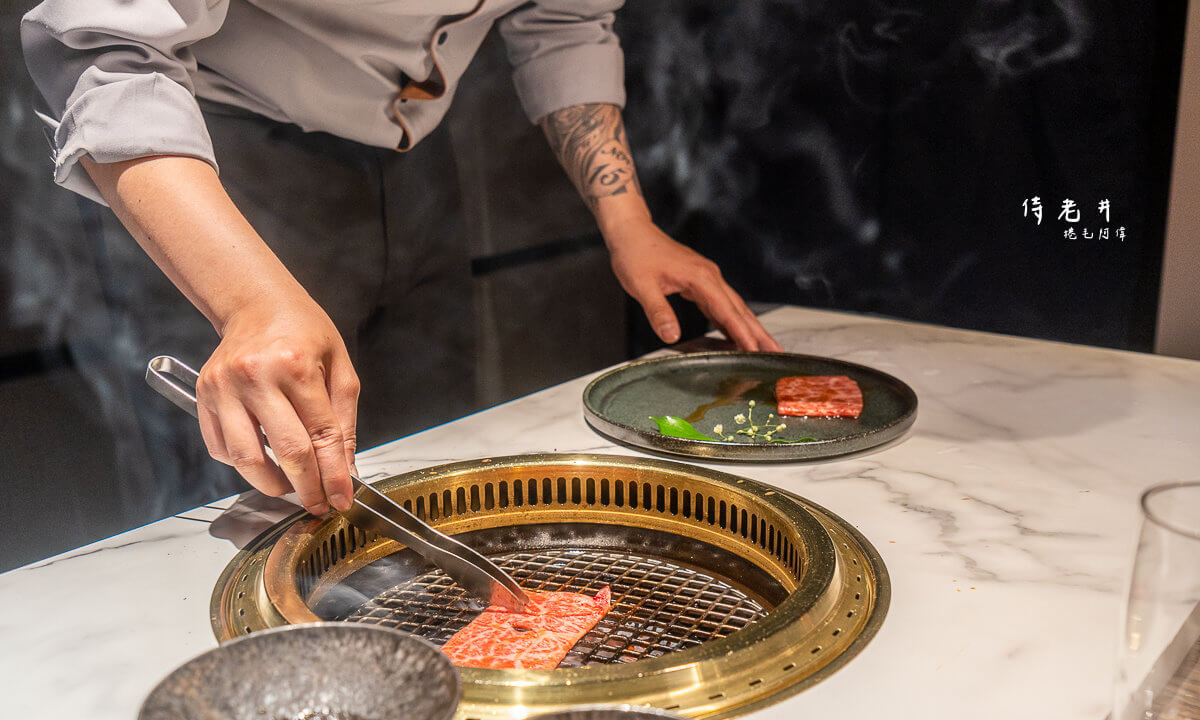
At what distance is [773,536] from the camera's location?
3.58ft

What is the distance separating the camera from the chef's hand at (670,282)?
1.84 m

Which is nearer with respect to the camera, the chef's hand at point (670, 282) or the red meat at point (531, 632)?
the red meat at point (531, 632)

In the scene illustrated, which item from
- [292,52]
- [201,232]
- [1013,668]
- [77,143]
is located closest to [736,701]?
[1013,668]

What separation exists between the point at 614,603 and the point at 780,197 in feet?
6.56

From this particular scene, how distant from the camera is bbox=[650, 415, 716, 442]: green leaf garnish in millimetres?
1384

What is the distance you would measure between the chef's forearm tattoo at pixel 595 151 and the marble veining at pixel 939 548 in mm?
585

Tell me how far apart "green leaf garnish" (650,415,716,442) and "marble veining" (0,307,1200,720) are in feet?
0.20

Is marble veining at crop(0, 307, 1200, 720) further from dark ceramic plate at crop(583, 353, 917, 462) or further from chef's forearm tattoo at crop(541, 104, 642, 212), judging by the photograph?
chef's forearm tattoo at crop(541, 104, 642, 212)

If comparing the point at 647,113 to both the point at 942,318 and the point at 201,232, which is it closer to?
the point at 942,318

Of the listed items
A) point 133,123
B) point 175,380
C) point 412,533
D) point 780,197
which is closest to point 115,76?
point 133,123

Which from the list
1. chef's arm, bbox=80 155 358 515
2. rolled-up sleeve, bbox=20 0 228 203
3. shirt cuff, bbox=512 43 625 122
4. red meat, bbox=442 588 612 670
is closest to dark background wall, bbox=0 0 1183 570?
shirt cuff, bbox=512 43 625 122

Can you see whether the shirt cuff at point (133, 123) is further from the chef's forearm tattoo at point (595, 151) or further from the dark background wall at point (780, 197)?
the chef's forearm tattoo at point (595, 151)

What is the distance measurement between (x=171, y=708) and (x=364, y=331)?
1.79m

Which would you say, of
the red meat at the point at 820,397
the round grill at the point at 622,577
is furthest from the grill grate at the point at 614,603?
the red meat at the point at 820,397
